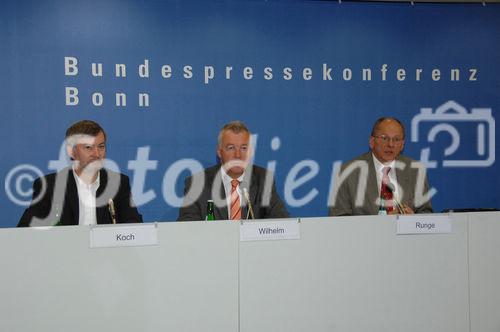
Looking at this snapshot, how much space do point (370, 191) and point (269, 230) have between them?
170 cm

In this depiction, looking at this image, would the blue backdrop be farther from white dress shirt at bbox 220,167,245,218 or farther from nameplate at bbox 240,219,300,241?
nameplate at bbox 240,219,300,241

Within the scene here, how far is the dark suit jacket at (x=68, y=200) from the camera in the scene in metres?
3.09

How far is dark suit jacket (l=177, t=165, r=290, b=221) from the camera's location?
319 cm

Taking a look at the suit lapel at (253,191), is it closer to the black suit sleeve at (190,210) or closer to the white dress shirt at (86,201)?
the black suit sleeve at (190,210)

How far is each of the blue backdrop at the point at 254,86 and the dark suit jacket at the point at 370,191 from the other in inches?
8.6

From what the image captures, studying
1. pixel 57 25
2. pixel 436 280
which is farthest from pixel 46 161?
pixel 436 280

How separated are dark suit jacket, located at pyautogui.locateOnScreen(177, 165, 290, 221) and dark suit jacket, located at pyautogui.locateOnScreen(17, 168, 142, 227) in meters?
0.33

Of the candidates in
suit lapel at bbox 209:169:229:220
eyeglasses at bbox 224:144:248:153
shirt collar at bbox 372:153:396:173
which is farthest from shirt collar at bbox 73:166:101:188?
shirt collar at bbox 372:153:396:173

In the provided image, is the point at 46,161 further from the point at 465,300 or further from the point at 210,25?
the point at 465,300

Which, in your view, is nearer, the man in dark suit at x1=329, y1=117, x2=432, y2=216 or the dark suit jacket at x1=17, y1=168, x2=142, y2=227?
the dark suit jacket at x1=17, y1=168, x2=142, y2=227

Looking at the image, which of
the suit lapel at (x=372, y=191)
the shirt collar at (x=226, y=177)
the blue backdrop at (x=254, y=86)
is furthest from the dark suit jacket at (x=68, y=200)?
the suit lapel at (x=372, y=191)

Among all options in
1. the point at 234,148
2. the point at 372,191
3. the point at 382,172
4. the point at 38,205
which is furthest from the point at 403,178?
the point at 38,205

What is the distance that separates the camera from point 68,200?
3121mm

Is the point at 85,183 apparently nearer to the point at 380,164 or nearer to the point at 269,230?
the point at 269,230
